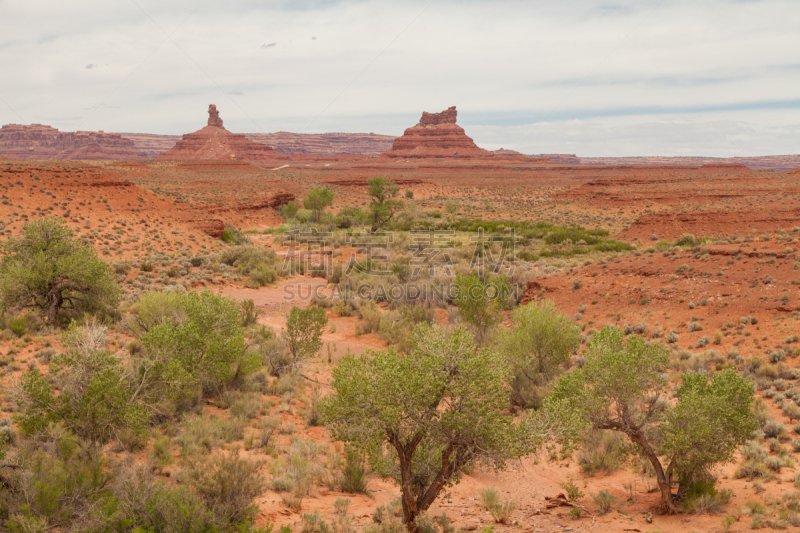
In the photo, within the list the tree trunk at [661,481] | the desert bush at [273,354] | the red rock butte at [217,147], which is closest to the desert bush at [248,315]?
the desert bush at [273,354]

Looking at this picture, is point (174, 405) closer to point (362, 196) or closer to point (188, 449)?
point (188, 449)

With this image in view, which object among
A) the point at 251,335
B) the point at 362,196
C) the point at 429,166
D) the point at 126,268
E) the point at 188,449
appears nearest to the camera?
the point at 188,449

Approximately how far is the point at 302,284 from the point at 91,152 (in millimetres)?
184480

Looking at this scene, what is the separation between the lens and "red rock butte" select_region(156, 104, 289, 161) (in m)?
155

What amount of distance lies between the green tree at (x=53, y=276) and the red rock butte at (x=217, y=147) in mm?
148673

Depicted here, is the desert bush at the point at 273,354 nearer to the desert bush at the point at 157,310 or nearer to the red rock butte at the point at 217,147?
the desert bush at the point at 157,310

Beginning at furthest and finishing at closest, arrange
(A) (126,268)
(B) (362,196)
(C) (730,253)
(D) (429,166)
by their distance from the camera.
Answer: (D) (429,166)
(B) (362,196)
(A) (126,268)
(C) (730,253)

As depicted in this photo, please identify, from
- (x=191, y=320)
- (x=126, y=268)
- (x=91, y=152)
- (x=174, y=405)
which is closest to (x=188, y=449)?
(x=174, y=405)

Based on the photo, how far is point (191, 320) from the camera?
33.7 ft

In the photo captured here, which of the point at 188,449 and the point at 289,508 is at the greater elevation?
the point at 188,449

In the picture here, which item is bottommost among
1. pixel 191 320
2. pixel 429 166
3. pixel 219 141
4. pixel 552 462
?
pixel 552 462

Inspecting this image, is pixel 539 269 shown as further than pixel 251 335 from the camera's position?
Yes

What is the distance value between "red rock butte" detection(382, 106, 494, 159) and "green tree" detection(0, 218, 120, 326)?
14316 cm

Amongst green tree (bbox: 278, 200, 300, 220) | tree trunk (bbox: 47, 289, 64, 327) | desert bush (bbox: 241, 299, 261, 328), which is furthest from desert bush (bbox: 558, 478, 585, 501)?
green tree (bbox: 278, 200, 300, 220)
